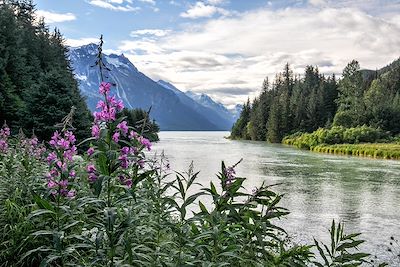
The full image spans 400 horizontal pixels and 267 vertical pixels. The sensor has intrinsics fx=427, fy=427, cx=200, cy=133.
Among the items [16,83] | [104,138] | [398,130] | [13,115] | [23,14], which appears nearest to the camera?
[104,138]

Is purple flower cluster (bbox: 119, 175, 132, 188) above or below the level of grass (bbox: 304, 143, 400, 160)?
above

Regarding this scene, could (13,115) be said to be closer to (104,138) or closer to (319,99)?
(104,138)

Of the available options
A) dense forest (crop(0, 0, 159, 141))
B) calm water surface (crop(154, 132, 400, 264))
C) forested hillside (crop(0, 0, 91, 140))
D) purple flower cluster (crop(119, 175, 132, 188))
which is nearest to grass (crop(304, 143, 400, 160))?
calm water surface (crop(154, 132, 400, 264))

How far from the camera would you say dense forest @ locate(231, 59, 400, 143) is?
72.8 meters

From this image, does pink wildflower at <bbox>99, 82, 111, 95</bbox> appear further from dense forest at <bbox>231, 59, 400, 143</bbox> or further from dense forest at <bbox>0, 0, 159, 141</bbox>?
dense forest at <bbox>231, 59, 400, 143</bbox>

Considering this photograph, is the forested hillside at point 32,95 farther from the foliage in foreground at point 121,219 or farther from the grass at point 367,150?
the grass at point 367,150

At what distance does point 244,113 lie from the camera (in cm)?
11900

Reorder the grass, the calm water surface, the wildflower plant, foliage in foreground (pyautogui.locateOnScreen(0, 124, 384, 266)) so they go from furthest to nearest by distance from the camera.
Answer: the grass
the calm water surface
foliage in foreground (pyautogui.locateOnScreen(0, 124, 384, 266))
the wildflower plant

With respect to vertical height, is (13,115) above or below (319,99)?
below

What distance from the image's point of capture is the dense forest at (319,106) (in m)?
72.8

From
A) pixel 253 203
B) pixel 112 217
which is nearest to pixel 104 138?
pixel 112 217

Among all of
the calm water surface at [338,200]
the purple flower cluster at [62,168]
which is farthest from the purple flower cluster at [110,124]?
the calm water surface at [338,200]

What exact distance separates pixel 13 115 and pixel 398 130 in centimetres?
6087

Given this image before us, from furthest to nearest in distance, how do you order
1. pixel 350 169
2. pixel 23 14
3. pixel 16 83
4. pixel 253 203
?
pixel 23 14
pixel 16 83
pixel 350 169
pixel 253 203
